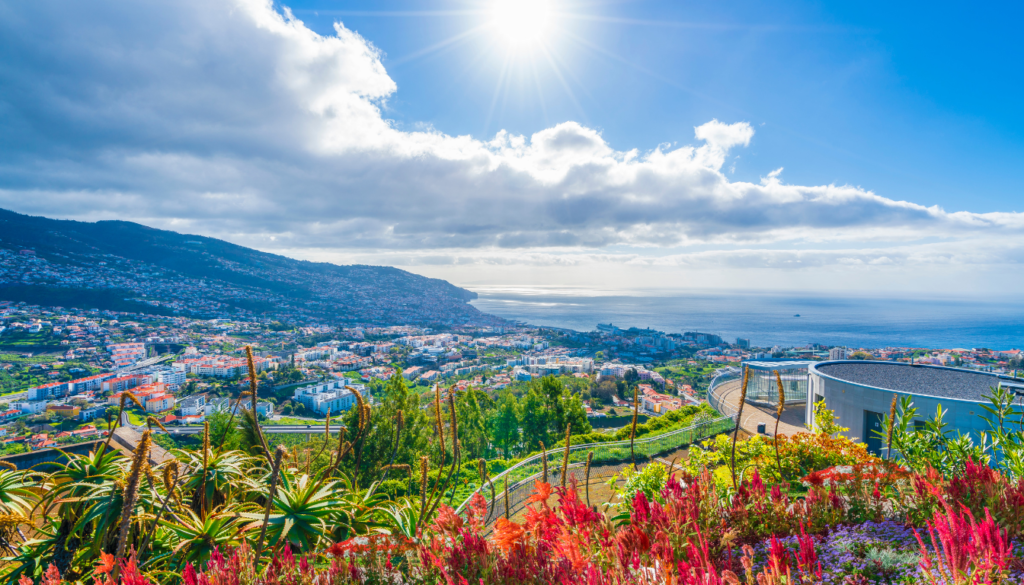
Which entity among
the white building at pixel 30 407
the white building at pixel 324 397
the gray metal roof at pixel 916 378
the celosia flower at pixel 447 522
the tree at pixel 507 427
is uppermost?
the celosia flower at pixel 447 522

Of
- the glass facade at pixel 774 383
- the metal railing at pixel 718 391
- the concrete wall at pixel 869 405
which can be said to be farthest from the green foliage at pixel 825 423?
the glass facade at pixel 774 383

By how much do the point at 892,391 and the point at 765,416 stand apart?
624 cm

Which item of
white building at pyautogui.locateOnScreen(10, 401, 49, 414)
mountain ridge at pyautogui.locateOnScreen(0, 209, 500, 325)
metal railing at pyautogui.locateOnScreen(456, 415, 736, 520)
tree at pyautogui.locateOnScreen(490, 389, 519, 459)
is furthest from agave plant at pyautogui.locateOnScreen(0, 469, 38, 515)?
mountain ridge at pyautogui.locateOnScreen(0, 209, 500, 325)

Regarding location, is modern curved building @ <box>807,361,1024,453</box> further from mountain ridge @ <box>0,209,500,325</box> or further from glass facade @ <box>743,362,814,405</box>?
mountain ridge @ <box>0,209,500,325</box>

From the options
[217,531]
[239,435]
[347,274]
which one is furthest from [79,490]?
[347,274]

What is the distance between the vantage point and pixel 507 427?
55.1 feet

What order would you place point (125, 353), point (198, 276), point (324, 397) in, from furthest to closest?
point (198, 276) → point (125, 353) → point (324, 397)

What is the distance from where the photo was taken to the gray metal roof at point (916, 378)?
1011 centimetres

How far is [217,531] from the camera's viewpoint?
227 centimetres

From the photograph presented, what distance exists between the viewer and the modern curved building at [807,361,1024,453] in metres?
8.86

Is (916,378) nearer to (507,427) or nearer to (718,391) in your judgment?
(718,391)

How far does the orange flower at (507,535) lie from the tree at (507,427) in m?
15.1

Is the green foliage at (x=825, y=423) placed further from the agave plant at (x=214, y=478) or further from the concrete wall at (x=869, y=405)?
the concrete wall at (x=869, y=405)

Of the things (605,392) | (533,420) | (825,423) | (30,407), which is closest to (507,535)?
(825,423)
